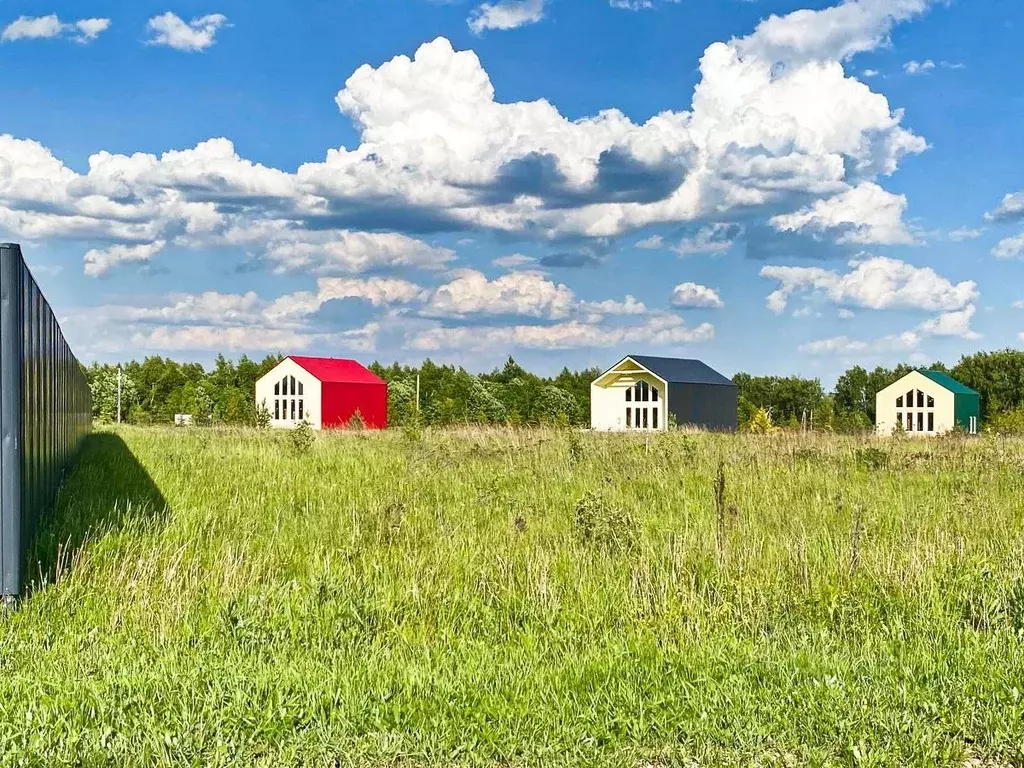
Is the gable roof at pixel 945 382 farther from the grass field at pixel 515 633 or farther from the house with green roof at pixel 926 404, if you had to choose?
the grass field at pixel 515 633

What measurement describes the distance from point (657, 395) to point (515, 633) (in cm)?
4803

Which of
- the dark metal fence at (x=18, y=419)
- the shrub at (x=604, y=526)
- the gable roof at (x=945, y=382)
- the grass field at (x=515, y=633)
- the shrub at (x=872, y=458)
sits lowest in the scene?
the grass field at (x=515, y=633)

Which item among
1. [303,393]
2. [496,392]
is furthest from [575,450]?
[496,392]

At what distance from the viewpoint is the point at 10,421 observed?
7.37 meters

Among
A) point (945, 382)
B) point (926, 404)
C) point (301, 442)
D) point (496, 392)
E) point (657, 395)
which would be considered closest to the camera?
point (301, 442)

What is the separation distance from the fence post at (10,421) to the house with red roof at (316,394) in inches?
2000

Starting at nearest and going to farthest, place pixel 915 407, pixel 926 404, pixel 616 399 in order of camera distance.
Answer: pixel 616 399, pixel 926 404, pixel 915 407

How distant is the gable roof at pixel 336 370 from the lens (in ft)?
197

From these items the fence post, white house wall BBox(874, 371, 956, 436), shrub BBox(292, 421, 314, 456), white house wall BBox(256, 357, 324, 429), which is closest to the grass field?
the fence post

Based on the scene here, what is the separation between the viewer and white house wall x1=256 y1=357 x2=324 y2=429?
5884cm

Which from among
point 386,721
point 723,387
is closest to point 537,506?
point 386,721

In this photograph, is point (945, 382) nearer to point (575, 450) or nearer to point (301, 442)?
point (575, 450)

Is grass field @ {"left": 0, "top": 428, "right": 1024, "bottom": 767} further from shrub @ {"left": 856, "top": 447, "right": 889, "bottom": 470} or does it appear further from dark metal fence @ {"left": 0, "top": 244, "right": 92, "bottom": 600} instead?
shrub @ {"left": 856, "top": 447, "right": 889, "bottom": 470}

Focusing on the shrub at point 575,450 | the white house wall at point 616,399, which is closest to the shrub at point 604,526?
the shrub at point 575,450
